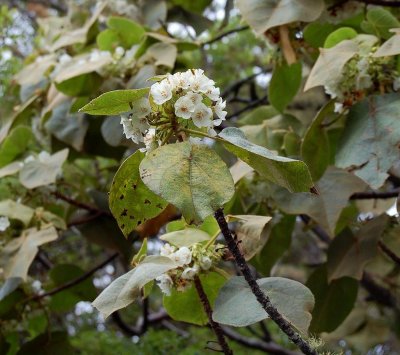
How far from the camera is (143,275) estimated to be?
797mm

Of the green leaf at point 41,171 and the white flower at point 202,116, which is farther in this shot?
the green leaf at point 41,171

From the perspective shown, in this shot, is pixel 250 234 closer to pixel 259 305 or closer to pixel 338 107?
pixel 259 305

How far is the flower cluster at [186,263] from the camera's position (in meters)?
0.90

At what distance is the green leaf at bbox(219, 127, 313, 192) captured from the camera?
0.74m

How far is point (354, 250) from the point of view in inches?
48.9

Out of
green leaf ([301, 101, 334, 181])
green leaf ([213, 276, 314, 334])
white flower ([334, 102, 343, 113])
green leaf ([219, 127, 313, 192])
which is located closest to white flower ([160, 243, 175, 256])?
green leaf ([213, 276, 314, 334])

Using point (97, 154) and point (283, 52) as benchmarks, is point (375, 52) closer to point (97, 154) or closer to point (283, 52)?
point (283, 52)

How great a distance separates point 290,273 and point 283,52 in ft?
4.34

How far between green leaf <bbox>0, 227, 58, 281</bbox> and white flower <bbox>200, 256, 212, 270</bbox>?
1.41 feet

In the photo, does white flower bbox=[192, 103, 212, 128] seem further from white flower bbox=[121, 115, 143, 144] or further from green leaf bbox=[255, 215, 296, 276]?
green leaf bbox=[255, 215, 296, 276]

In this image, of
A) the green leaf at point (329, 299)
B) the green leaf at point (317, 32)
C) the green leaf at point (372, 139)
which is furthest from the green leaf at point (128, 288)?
the green leaf at point (317, 32)

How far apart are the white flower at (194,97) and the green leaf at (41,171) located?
2.19ft

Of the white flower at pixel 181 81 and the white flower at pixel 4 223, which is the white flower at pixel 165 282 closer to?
the white flower at pixel 181 81

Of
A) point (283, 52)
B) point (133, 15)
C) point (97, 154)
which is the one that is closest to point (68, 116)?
point (97, 154)
